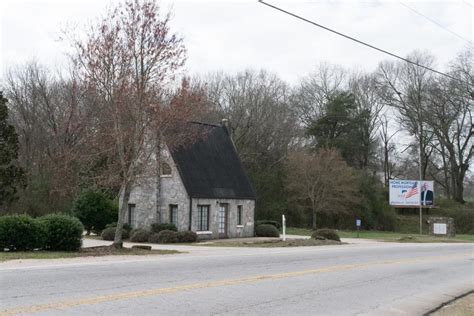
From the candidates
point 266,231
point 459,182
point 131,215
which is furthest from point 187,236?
point 459,182

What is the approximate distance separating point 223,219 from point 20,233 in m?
17.8

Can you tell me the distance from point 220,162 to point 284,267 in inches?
837

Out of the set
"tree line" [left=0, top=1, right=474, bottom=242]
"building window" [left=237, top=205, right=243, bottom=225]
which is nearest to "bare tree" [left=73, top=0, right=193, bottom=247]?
"tree line" [left=0, top=1, right=474, bottom=242]

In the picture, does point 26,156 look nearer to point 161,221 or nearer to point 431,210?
point 161,221

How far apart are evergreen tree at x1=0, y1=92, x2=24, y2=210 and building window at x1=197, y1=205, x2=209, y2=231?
16.3 metres

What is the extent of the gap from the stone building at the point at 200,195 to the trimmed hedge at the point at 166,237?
10.5ft

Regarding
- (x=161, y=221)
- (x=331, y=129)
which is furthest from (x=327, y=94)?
(x=161, y=221)

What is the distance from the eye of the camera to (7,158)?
4006 centimetres

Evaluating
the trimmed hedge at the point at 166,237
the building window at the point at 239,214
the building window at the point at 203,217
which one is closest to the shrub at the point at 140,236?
the trimmed hedge at the point at 166,237

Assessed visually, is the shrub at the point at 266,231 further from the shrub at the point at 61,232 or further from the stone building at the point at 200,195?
the shrub at the point at 61,232

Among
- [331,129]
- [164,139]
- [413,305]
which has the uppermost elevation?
[331,129]

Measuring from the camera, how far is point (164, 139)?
22.3 meters

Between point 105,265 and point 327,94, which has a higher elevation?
point 327,94

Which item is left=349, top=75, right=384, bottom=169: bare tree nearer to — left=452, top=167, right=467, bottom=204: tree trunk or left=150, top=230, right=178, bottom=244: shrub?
left=452, top=167, right=467, bottom=204: tree trunk
